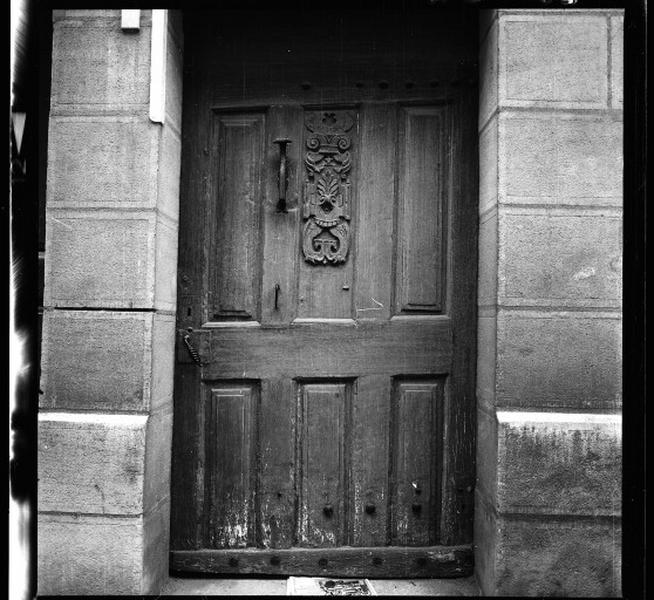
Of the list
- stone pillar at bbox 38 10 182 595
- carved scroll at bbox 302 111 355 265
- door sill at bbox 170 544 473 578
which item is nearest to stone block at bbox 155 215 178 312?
stone pillar at bbox 38 10 182 595

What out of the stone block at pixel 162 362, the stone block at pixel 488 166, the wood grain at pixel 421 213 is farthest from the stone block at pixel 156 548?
the stone block at pixel 488 166

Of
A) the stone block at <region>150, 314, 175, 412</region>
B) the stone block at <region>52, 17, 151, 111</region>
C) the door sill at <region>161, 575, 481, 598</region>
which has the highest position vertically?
the stone block at <region>52, 17, 151, 111</region>

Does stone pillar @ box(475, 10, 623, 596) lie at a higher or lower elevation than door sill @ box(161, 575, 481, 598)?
higher

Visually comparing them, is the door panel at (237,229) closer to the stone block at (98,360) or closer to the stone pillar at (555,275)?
the stone block at (98,360)

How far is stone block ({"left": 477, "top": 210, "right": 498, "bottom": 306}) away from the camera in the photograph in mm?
2691

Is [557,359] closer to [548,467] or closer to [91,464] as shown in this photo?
[548,467]

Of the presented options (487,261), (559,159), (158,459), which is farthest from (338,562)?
(559,159)

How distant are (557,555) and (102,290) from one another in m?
2.29

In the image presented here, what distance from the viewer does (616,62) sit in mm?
2639

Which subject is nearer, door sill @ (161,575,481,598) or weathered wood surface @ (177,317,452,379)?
door sill @ (161,575,481,598)

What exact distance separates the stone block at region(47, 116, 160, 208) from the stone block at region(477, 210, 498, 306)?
152 cm

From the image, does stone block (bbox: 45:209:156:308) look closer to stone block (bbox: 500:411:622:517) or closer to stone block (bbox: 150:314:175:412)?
stone block (bbox: 150:314:175:412)

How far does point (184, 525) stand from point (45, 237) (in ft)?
4.99
